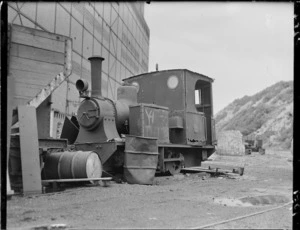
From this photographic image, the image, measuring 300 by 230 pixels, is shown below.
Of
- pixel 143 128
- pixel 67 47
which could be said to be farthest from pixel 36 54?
pixel 143 128

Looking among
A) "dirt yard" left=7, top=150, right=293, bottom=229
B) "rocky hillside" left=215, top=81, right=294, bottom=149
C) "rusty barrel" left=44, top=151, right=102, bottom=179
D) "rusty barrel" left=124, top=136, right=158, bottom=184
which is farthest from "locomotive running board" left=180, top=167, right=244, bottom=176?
"rocky hillside" left=215, top=81, right=294, bottom=149

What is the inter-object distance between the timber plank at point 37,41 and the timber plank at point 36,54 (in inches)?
2.4

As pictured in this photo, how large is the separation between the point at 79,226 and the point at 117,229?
424mm

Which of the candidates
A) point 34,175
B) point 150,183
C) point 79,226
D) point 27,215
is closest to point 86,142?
point 150,183

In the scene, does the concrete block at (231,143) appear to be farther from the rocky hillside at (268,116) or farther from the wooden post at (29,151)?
the wooden post at (29,151)

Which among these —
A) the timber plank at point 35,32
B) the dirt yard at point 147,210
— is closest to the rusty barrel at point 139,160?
the dirt yard at point 147,210

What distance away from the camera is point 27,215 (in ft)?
13.4

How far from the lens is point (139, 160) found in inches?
309

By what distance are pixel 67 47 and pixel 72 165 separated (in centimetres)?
221

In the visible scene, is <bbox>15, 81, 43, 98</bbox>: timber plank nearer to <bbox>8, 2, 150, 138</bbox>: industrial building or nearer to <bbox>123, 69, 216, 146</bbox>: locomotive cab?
<bbox>8, 2, 150, 138</bbox>: industrial building

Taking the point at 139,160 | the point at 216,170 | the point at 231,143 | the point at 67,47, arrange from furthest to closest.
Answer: the point at 231,143, the point at 216,170, the point at 139,160, the point at 67,47

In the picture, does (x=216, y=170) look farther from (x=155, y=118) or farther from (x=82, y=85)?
(x=82, y=85)

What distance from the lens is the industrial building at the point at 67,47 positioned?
5.52 meters

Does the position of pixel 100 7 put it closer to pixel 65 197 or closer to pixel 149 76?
pixel 149 76
